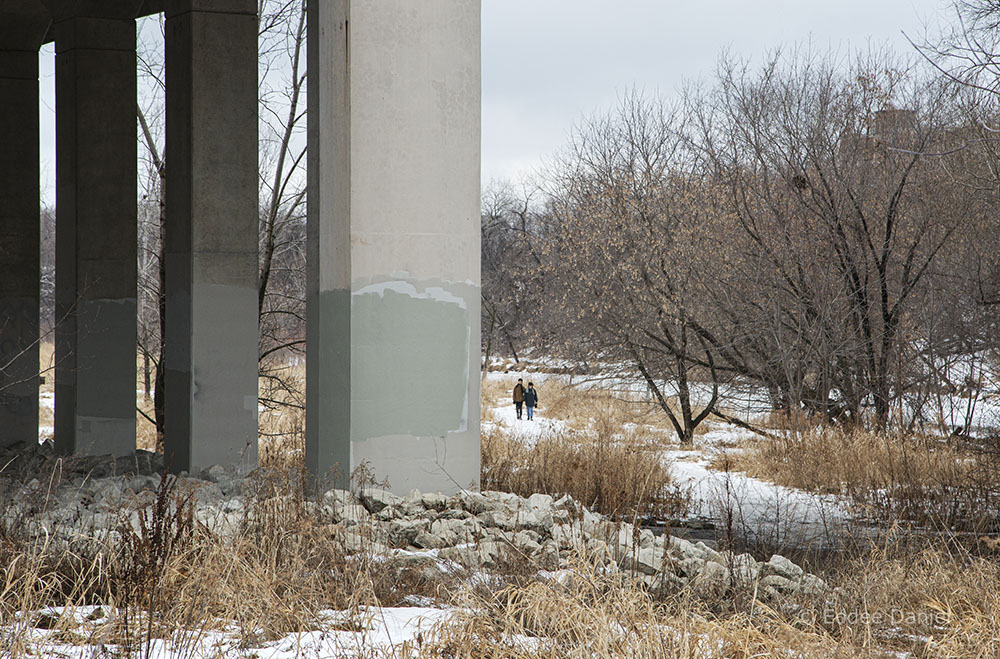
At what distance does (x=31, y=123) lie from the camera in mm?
13719

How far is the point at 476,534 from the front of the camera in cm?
622

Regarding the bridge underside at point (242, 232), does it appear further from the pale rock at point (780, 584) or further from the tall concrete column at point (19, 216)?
the pale rock at point (780, 584)

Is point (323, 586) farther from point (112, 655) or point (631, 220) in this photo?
point (631, 220)

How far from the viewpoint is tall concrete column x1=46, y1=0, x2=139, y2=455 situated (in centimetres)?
1179

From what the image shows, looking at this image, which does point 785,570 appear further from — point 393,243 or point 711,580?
point 393,243

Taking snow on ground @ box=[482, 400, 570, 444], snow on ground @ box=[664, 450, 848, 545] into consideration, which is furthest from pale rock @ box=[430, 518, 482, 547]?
snow on ground @ box=[482, 400, 570, 444]

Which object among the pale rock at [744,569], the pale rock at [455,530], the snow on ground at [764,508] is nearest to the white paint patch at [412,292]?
the pale rock at [455,530]

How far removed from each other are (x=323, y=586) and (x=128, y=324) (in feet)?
27.7

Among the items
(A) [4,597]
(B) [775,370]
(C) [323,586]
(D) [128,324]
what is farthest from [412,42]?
(B) [775,370]

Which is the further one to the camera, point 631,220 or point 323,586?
point 631,220

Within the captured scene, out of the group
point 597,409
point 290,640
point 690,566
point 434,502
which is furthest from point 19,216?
point 597,409

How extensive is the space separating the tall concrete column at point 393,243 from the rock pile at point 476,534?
572 millimetres

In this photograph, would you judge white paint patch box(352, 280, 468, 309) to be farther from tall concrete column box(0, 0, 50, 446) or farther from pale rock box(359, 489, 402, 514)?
tall concrete column box(0, 0, 50, 446)

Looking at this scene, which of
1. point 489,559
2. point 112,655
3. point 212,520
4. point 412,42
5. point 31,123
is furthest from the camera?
point 31,123
